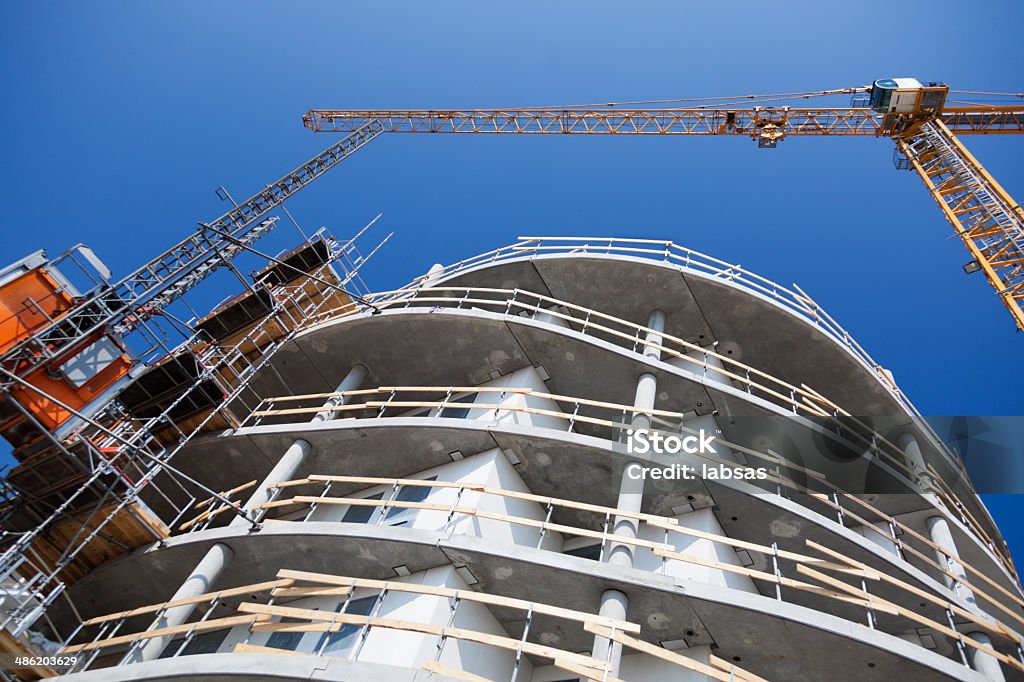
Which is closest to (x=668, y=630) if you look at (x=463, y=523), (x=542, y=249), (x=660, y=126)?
(x=463, y=523)

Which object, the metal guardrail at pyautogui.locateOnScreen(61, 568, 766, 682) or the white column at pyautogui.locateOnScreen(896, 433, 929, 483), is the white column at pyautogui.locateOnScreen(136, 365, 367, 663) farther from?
the white column at pyautogui.locateOnScreen(896, 433, 929, 483)

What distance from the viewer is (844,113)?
141ft

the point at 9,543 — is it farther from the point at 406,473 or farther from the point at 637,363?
the point at 637,363

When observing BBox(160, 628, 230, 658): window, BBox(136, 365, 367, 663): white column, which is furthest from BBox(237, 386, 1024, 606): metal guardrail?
BBox(160, 628, 230, 658): window

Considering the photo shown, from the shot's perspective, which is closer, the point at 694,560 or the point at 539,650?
the point at 539,650

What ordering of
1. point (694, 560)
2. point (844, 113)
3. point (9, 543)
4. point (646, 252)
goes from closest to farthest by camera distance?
1. point (694, 560)
2. point (9, 543)
3. point (646, 252)
4. point (844, 113)

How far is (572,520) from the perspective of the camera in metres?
18.1

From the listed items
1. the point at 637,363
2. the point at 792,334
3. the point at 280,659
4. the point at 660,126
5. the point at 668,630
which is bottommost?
the point at 280,659

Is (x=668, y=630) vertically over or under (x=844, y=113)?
under

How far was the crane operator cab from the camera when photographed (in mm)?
38938

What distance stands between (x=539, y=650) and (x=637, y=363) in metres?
9.15

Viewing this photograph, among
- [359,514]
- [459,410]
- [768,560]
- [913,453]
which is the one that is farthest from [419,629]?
[913,453]

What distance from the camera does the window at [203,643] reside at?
53.6 ft

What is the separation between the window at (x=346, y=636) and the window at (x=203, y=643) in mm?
3384
